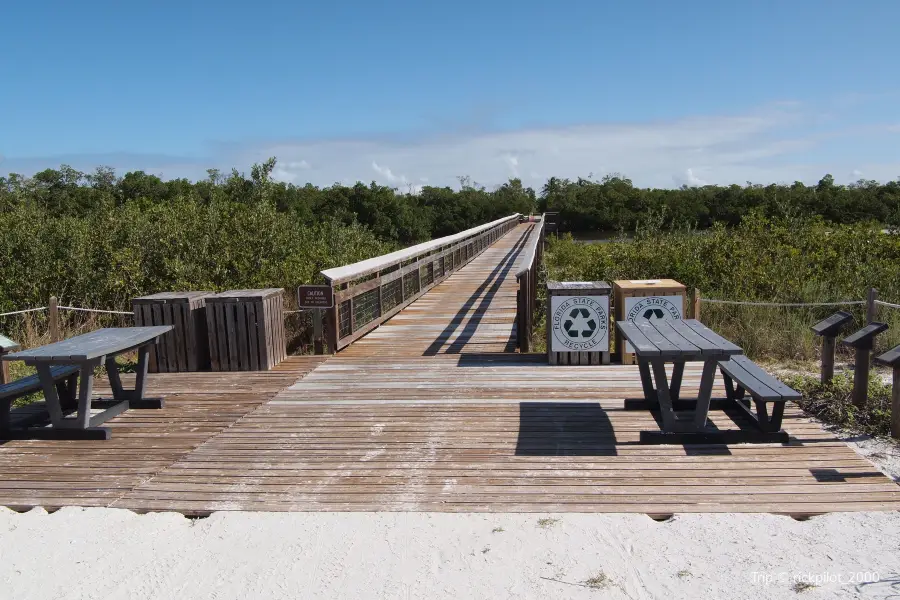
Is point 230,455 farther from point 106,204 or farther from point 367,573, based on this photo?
point 106,204

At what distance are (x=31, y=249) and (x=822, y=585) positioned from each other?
14.6m

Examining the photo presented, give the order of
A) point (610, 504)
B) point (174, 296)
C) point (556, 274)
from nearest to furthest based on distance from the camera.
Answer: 1. point (610, 504)
2. point (174, 296)
3. point (556, 274)

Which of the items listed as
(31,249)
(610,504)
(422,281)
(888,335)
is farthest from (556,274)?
(610,504)

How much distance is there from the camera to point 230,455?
5148mm

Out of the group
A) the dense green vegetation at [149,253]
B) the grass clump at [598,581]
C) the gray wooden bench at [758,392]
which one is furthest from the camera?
the dense green vegetation at [149,253]

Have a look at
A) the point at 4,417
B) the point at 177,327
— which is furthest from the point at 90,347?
the point at 177,327

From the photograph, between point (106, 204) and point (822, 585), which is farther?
point (106, 204)

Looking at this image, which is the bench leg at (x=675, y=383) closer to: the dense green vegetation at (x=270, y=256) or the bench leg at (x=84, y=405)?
the dense green vegetation at (x=270, y=256)

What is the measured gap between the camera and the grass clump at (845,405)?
18.0 ft

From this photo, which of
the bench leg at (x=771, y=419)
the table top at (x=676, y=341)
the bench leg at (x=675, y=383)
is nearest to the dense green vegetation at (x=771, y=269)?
the bench leg at (x=675, y=383)

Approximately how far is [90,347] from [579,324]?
4690 mm

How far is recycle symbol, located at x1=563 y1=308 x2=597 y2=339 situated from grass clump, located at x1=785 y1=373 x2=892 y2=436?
200cm

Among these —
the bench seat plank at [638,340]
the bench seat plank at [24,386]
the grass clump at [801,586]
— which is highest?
the bench seat plank at [638,340]

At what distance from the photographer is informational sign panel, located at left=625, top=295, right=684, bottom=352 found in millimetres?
7582
